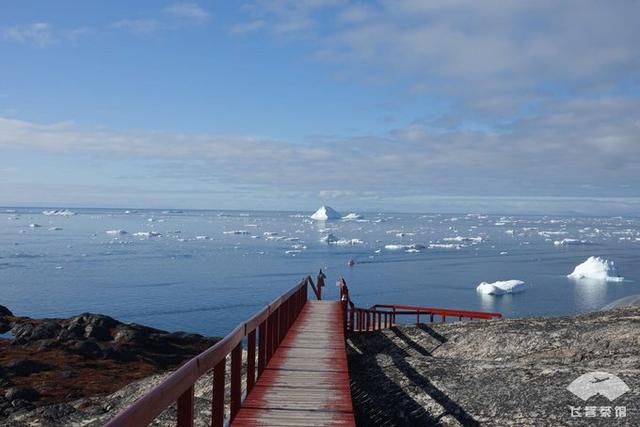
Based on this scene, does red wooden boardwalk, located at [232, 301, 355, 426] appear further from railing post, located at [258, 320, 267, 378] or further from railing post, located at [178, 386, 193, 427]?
railing post, located at [178, 386, 193, 427]

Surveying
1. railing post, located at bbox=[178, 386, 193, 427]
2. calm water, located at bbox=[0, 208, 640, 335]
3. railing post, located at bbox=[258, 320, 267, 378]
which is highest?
railing post, located at bbox=[178, 386, 193, 427]

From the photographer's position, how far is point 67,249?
88312mm

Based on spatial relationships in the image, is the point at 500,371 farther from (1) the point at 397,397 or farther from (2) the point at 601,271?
(2) the point at 601,271

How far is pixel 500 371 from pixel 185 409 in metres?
6.86

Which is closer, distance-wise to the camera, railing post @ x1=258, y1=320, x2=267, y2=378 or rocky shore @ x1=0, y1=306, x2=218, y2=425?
railing post @ x1=258, y1=320, x2=267, y2=378

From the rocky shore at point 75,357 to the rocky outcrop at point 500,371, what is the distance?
8.13m

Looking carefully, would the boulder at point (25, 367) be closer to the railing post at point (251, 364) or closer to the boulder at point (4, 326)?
the boulder at point (4, 326)

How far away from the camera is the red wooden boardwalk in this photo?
22.0 feet

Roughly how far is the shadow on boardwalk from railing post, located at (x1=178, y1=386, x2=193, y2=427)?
498 centimetres

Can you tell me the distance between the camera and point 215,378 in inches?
241

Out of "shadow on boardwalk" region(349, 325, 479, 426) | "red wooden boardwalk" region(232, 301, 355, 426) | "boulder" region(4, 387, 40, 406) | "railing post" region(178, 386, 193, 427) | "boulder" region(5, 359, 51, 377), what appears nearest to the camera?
"railing post" region(178, 386, 193, 427)

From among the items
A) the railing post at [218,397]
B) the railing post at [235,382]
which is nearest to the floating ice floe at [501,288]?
the railing post at [235,382]

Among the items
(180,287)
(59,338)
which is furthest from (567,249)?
(59,338)

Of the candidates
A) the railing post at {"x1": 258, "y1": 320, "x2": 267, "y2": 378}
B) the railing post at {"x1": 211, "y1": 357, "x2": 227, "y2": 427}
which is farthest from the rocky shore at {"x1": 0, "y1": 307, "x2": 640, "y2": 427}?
the railing post at {"x1": 211, "y1": 357, "x2": 227, "y2": 427}
